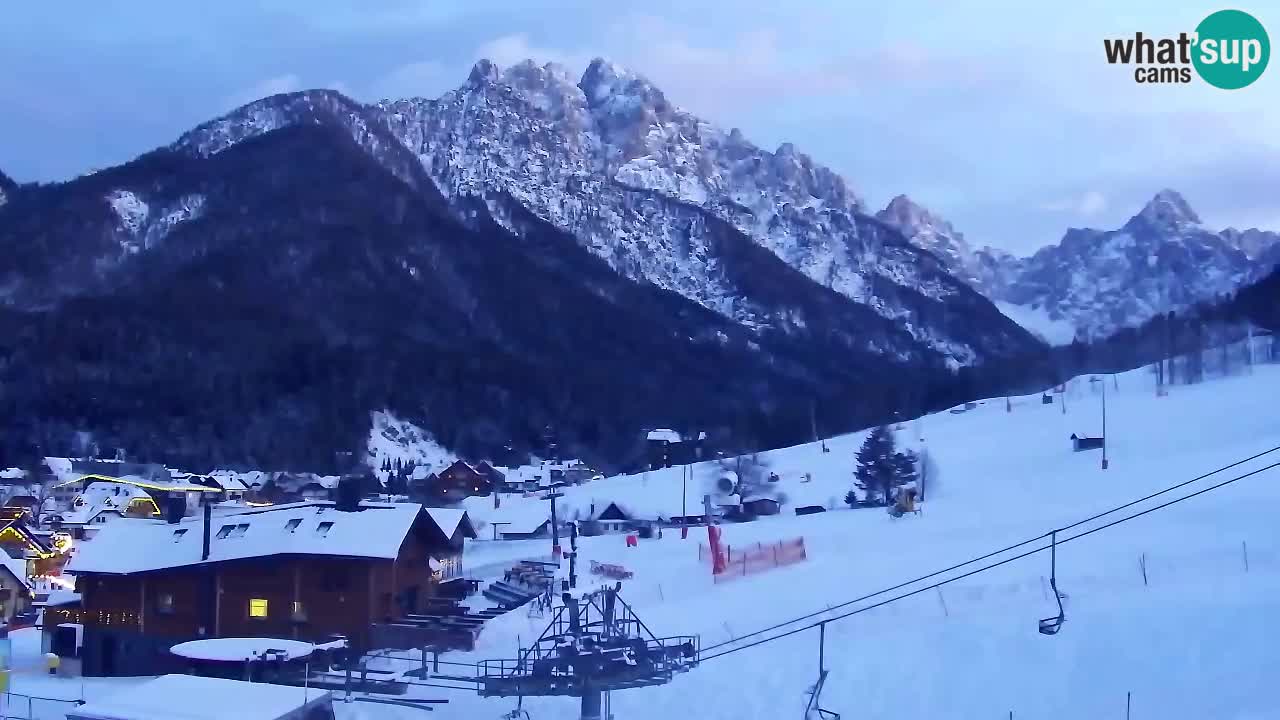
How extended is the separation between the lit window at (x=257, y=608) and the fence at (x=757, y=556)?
10677 millimetres

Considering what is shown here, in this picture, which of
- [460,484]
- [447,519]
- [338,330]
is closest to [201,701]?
[447,519]

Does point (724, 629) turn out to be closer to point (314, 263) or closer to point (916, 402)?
point (916, 402)

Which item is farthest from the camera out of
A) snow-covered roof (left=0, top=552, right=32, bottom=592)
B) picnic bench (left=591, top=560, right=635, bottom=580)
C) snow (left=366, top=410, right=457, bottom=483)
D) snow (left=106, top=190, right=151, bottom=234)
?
snow (left=106, top=190, right=151, bottom=234)

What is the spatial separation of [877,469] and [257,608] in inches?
1034

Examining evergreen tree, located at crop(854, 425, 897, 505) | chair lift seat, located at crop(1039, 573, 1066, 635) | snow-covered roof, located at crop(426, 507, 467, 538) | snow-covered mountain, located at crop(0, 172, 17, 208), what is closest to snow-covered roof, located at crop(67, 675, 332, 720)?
chair lift seat, located at crop(1039, 573, 1066, 635)

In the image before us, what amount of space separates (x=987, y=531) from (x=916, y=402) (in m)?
64.8

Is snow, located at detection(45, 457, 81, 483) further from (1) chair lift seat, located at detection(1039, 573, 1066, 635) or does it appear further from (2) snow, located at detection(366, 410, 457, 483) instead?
(1) chair lift seat, located at detection(1039, 573, 1066, 635)

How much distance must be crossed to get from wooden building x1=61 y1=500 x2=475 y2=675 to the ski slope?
12.9ft

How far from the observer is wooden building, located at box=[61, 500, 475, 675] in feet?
90.5

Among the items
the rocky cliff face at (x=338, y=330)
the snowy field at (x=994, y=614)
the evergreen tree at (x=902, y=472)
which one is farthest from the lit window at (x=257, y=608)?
the rocky cliff face at (x=338, y=330)

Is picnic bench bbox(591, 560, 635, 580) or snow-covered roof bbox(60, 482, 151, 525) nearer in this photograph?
picnic bench bbox(591, 560, 635, 580)

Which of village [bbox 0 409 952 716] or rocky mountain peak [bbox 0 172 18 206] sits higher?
rocky mountain peak [bbox 0 172 18 206]

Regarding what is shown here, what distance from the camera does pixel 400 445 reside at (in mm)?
104438

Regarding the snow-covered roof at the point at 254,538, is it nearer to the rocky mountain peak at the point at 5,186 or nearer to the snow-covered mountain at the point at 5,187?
the snow-covered mountain at the point at 5,187
